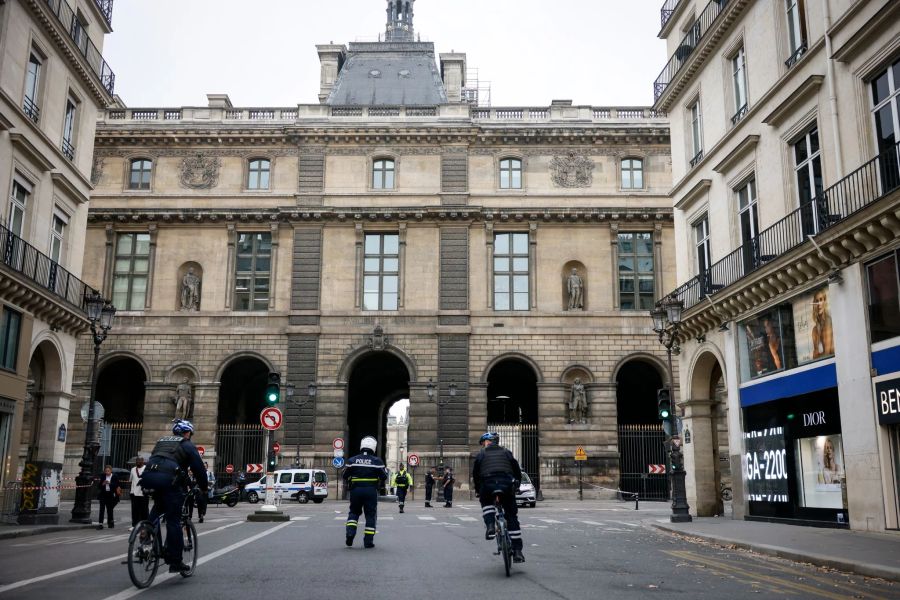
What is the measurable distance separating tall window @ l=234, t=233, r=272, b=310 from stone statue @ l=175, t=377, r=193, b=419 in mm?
4699

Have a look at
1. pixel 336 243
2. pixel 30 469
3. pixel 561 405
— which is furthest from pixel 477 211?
pixel 30 469

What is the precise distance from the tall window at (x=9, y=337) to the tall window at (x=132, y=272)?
2143 cm

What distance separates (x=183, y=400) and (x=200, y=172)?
1205 centimetres

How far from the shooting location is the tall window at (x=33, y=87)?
956 inches

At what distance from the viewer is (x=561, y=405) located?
141ft

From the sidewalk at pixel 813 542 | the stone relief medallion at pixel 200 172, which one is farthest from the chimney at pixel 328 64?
the sidewalk at pixel 813 542

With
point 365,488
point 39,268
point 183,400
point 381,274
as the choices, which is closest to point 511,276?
point 381,274

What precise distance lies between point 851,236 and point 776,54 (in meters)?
6.78

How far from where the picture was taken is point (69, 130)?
91.2 feet

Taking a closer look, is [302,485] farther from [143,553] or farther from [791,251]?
[143,553]

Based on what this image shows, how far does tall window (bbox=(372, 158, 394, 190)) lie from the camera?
4534 cm

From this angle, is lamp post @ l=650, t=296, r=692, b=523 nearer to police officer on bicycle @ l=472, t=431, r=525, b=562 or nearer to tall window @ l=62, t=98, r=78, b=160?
police officer on bicycle @ l=472, t=431, r=525, b=562

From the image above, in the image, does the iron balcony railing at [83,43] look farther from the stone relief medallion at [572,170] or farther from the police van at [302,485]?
the stone relief medallion at [572,170]

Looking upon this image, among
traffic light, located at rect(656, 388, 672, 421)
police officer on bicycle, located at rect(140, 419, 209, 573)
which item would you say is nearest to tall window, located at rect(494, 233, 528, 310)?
traffic light, located at rect(656, 388, 672, 421)
